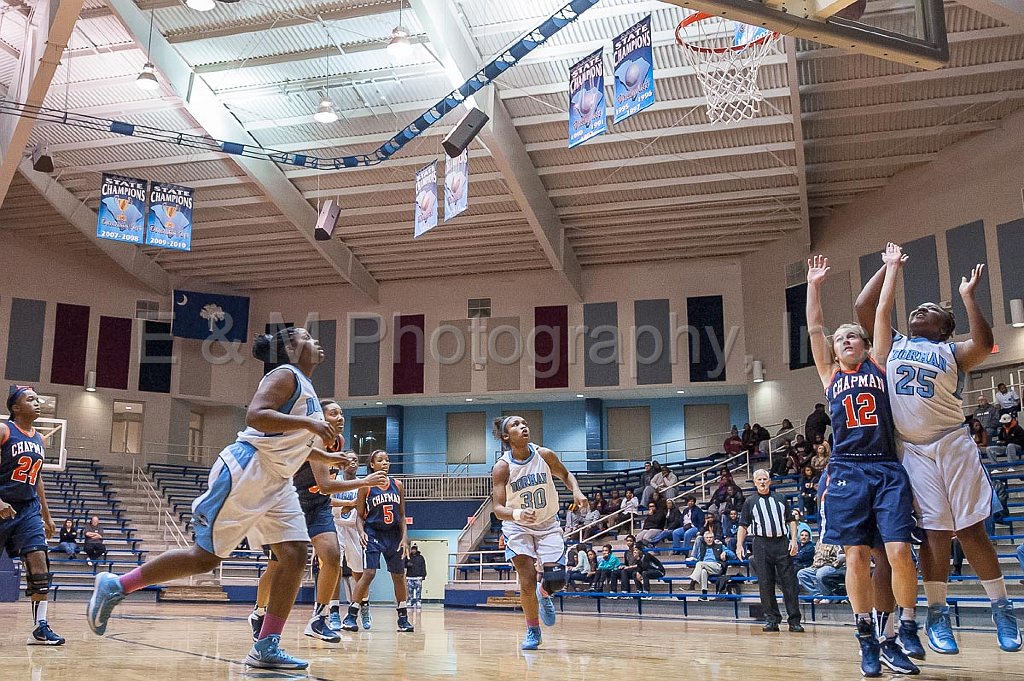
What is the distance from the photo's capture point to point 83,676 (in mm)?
4148

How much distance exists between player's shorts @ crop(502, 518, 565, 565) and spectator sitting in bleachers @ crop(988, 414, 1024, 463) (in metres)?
11.8

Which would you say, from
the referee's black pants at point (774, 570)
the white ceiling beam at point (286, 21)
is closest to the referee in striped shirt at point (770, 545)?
the referee's black pants at point (774, 570)

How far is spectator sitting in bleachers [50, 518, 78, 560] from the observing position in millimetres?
20625

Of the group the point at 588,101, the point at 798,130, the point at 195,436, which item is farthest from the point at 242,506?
the point at 195,436

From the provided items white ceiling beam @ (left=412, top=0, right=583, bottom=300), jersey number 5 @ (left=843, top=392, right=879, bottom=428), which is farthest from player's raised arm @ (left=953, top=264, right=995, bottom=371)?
white ceiling beam @ (left=412, top=0, right=583, bottom=300)

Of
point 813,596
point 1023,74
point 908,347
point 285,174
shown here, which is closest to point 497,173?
point 285,174

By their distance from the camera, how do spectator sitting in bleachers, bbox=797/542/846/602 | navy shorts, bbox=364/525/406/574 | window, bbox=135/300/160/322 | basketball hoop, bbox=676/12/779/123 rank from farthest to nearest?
window, bbox=135/300/160/322 < basketball hoop, bbox=676/12/779/123 < spectator sitting in bleachers, bbox=797/542/846/602 < navy shorts, bbox=364/525/406/574

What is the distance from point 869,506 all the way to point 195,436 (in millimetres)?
29479

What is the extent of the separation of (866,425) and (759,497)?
587cm

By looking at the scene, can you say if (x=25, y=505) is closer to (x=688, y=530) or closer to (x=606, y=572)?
(x=606, y=572)

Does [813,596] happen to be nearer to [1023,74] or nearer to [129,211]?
[1023,74]

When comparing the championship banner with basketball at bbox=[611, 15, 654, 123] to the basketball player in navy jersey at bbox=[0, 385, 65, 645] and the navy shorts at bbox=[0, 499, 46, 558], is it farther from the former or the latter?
the navy shorts at bbox=[0, 499, 46, 558]

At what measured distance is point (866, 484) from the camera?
191 inches

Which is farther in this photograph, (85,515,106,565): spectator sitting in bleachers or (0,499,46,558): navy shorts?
(85,515,106,565): spectator sitting in bleachers
